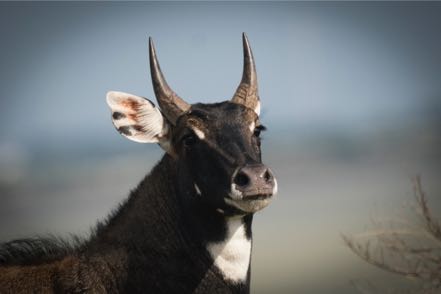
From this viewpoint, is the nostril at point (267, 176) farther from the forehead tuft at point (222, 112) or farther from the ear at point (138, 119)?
the ear at point (138, 119)

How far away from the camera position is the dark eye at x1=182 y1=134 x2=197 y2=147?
12398mm

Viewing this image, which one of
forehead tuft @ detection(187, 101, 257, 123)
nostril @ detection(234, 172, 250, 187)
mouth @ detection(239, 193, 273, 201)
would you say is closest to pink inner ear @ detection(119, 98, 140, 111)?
forehead tuft @ detection(187, 101, 257, 123)

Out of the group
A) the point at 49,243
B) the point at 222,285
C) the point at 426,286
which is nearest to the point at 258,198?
the point at 222,285

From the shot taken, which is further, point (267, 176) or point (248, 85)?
Result: point (248, 85)

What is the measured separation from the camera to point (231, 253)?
11.9 metres

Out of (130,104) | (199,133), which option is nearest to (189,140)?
(199,133)

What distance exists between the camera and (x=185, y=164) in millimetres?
12383

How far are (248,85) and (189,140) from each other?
61.9 inches

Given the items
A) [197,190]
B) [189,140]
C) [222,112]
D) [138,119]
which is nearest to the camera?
[197,190]

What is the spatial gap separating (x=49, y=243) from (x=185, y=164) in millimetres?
2109

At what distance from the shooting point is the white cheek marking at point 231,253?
11914 millimetres

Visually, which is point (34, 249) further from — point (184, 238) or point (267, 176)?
point (267, 176)

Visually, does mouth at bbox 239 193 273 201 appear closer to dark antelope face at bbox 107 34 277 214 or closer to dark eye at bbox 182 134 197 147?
dark antelope face at bbox 107 34 277 214

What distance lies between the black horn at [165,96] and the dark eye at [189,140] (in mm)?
462
